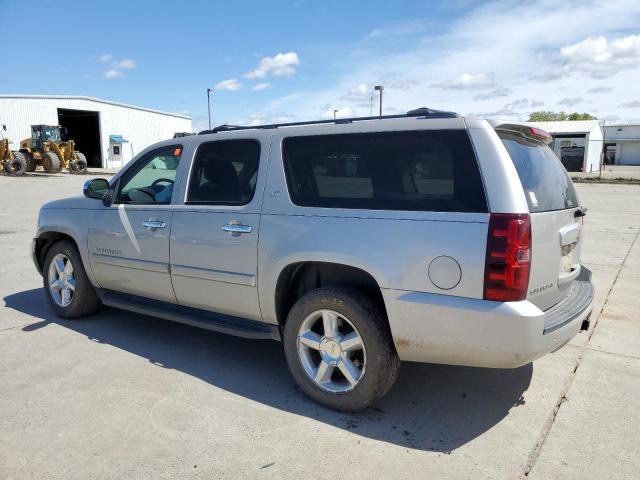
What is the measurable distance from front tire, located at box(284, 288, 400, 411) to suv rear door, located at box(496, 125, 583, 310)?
937 millimetres

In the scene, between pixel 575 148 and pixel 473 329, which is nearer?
pixel 473 329

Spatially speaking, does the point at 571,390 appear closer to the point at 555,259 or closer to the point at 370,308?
the point at 555,259

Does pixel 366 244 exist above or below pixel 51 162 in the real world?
below

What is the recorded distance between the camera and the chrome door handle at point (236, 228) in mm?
3629

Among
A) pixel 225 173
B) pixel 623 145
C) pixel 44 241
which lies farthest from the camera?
pixel 623 145

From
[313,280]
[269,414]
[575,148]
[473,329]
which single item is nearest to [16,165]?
[313,280]

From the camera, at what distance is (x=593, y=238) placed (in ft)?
32.9

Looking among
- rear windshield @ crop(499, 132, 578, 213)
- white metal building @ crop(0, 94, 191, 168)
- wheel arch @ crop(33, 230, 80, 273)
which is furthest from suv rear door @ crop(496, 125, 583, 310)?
white metal building @ crop(0, 94, 191, 168)

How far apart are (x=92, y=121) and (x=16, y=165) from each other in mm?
19786

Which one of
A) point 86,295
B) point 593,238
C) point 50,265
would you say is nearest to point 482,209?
point 86,295

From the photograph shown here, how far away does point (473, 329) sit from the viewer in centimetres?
280

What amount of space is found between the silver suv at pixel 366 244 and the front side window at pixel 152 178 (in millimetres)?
29

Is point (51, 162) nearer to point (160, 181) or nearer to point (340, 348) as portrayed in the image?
point (160, 181)

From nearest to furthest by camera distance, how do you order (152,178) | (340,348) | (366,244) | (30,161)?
1. (366,244)
2. (340,348)
3. (152,178)
4. (30,161)
